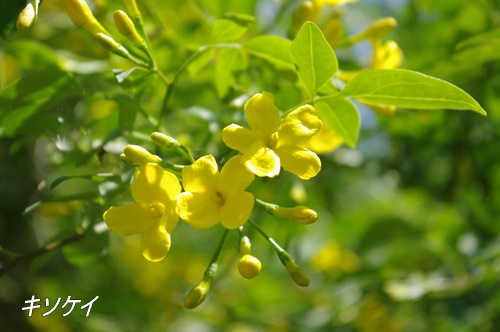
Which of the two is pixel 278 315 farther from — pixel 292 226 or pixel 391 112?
pixel 391 112

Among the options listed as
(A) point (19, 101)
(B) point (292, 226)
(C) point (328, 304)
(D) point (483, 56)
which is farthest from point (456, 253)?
(A) point (19, 101)

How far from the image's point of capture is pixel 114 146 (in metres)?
1.33

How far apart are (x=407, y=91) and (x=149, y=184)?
478mm

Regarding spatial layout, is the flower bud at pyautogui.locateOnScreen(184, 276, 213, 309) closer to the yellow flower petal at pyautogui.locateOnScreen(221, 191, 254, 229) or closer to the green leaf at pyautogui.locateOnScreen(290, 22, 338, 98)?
the yellow flower petal at pyautogui.locateOnScreen(221, 191, 254, 229)

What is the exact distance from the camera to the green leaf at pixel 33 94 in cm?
127

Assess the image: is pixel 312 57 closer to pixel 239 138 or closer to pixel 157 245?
pixel 239 138

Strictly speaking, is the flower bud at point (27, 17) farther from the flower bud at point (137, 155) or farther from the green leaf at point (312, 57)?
the green leaf at point (312, 57)

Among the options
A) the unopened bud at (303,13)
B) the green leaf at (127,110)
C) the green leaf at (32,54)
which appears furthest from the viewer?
the green leaf at (32,54)

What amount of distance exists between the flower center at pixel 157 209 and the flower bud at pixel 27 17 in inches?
14.5

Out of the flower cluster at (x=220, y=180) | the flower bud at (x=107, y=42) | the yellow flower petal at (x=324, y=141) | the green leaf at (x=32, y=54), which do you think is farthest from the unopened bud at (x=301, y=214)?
the green leaf at (x=32, y=54)

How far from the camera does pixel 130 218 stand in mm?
1124

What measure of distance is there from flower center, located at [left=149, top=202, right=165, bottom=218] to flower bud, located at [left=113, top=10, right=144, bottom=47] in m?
0.32

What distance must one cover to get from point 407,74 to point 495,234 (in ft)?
4.14

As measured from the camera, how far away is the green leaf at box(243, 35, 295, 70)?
51.0 inches
